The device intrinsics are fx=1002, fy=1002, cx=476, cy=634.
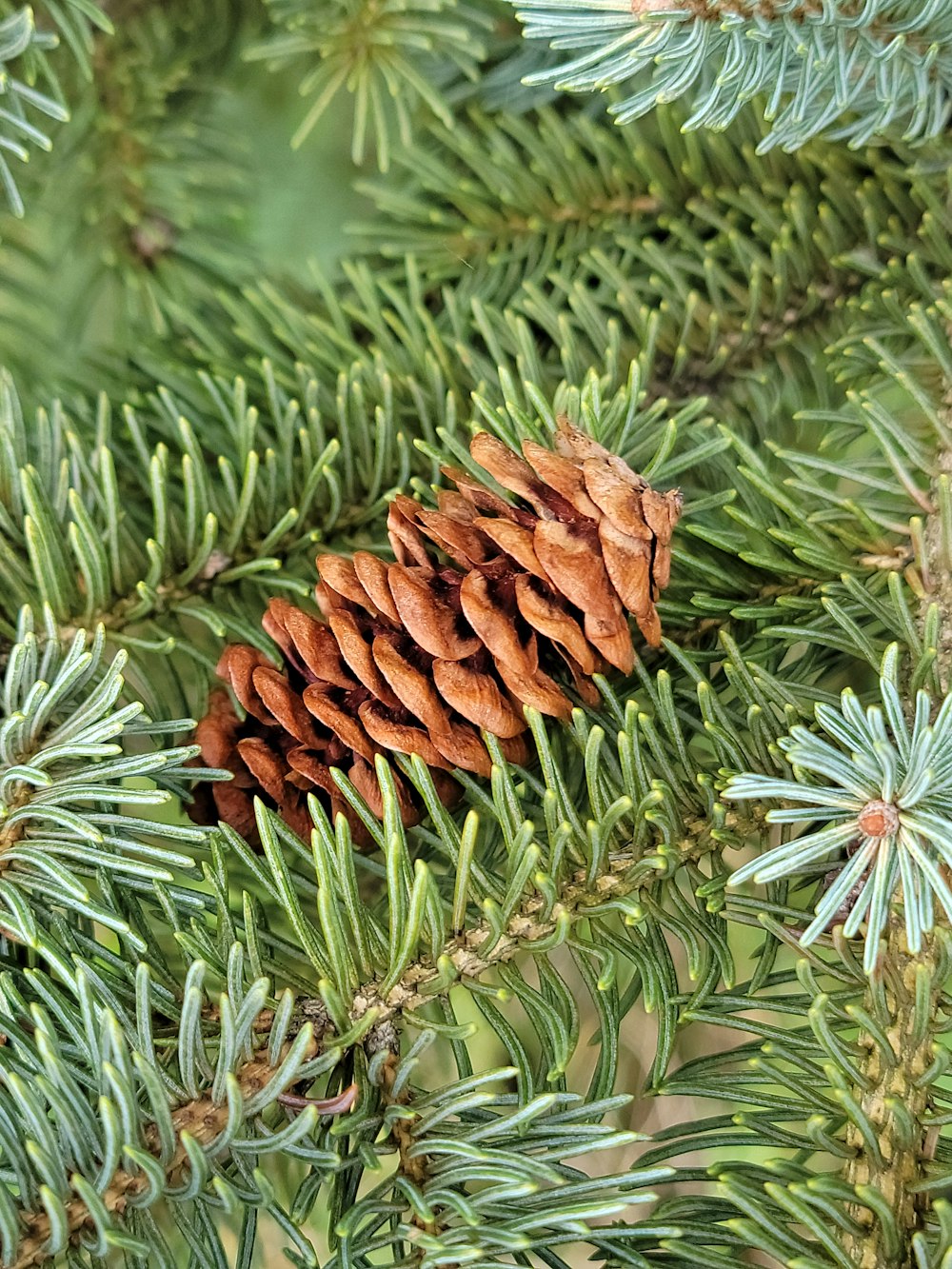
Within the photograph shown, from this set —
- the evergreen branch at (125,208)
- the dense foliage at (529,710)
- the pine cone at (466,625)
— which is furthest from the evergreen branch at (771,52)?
the evergreen branch at (125,208)

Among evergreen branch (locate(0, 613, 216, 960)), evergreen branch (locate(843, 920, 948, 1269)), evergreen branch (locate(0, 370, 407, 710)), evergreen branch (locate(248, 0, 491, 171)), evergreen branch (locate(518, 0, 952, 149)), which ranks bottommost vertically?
evergreen branch (locate(843, 920, 948, 1269))

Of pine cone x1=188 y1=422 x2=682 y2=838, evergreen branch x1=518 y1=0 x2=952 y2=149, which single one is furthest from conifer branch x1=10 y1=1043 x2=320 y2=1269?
evergreen branch x1=518 y1=0 x2=952 y2=149

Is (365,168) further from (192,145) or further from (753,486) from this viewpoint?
(753,486)

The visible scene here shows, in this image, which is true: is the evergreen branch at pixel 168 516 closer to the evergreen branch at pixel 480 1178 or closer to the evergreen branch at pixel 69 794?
the evergreen branch at pixel 69 794

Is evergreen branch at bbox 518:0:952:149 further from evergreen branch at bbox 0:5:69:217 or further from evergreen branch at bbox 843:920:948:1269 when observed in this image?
evergreen branch at bbox 843:920:948:1269

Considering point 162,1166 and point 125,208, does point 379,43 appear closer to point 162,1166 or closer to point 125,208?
point 125,208
